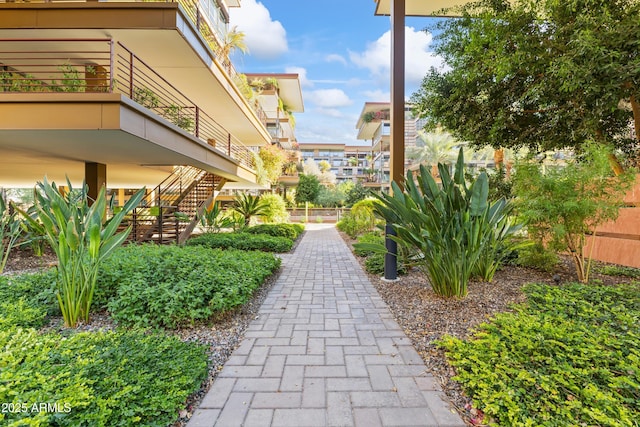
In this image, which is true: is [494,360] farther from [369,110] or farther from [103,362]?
[369,110]

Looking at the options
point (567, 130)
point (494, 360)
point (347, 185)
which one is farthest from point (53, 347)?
point (347, 185)

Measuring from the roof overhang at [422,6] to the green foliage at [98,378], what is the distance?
7.34m

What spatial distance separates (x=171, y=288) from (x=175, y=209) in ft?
22.1

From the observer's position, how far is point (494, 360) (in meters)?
2.24

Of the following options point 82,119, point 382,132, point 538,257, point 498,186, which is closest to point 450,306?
point 538,257

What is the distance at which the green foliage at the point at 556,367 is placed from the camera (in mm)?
1747

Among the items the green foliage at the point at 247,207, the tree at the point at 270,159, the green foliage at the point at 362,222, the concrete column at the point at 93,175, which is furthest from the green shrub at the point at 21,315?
the tree at the point at 270,159

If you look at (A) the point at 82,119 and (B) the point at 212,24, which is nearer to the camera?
(A) the point at 82,119

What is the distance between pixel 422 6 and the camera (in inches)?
289

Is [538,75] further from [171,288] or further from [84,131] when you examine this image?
[84,131]

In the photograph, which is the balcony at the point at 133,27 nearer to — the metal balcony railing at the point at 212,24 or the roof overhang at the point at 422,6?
the metal balcony railing at the point at 212,24

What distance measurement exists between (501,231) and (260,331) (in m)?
3.78

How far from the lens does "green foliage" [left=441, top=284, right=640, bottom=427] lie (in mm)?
1747

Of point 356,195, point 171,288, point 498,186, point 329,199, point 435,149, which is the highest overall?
point 435,149
